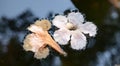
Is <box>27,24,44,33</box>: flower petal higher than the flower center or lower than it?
lower

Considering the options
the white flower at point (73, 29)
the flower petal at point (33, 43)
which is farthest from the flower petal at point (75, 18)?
the flower petal at point (33, 43)

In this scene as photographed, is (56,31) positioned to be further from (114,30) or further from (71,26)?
(114,30)

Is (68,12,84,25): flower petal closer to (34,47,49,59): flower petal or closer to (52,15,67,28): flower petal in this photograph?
(52,15,67,28): flower petal

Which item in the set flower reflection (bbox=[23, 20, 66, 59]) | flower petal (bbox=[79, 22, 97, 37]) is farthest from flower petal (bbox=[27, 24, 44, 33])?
flower petal (bbox=[79, 22, 97, 37])

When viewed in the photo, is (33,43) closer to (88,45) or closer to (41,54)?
(41,54)

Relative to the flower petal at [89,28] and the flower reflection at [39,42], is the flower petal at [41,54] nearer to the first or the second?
the flower reflection at [39,42]

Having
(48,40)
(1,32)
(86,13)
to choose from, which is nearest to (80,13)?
(86,13)

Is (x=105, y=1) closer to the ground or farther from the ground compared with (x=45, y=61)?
farther from the ground
